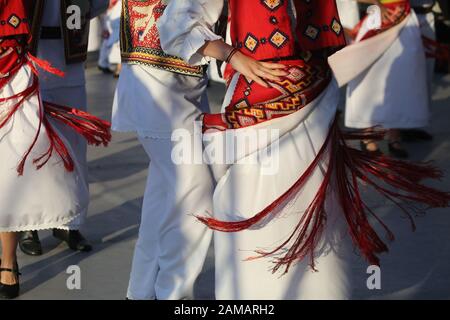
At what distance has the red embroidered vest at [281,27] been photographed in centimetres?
368

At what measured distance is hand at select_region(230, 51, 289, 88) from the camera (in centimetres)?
367

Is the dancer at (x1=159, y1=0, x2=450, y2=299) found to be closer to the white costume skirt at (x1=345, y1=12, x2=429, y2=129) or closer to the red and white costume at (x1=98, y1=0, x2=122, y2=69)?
the white costume skirt at (x1=345, y1=12, x2=429, y2=129)

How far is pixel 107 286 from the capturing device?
5266 mm

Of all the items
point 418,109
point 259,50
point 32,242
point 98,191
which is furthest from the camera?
point 418,109

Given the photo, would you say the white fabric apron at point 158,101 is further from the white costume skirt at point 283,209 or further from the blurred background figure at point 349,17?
the blurred background figure at point 349,17

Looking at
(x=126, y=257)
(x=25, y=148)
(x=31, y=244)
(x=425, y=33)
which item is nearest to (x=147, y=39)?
(x=25, y=148)

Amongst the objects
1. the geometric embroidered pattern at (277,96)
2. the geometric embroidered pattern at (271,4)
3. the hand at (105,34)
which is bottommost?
the hand at (105,34)

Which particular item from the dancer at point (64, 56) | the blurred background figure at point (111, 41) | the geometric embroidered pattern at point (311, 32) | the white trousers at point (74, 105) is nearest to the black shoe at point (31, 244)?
the dancer at point (64, 56)

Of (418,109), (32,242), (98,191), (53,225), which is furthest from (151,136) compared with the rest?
(418,109)

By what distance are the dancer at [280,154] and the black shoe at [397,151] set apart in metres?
3.80

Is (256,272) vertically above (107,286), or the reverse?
(256,272)

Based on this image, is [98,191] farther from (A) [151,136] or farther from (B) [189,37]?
(B) [189,37]

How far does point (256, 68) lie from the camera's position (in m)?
3.67

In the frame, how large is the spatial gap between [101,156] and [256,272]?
444 cm
